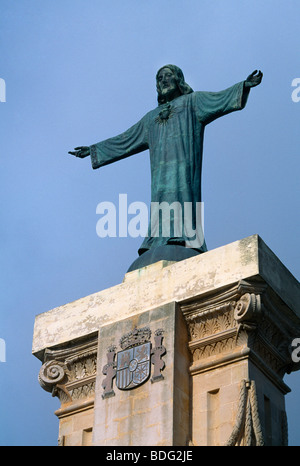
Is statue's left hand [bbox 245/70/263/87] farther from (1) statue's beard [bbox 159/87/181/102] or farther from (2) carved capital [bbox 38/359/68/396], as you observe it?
(2) carved capital [bbox 38/359/68/396]

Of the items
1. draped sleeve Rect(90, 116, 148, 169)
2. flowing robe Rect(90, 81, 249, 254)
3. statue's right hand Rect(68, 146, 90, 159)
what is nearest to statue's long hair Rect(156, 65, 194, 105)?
flowing robe Rect(90, 81, 249, 254)

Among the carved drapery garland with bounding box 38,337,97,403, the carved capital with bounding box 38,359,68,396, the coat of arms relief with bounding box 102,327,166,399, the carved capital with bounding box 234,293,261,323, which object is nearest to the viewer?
the carved capital with bounding box 234,293,261,323

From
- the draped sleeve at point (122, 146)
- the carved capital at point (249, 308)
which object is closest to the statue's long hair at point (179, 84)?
the draped sleeve at point (122, 146)

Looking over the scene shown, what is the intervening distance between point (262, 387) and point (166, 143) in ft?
19.4

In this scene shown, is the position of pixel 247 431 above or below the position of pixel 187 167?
below

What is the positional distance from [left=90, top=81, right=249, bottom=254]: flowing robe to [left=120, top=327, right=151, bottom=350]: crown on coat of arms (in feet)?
7.40

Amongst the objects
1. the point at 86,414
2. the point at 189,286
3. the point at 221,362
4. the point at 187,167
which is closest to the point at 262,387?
the point at 221,362

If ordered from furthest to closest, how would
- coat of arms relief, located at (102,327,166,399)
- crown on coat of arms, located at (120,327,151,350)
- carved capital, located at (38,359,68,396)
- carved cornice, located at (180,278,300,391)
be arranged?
carved capital, located at (38,359,68,396), crown on coat of arms, located at (120,327,151,350), coat of arms relief, located at (102,327,166,399), carved cornice, located at (180,278,300,391)

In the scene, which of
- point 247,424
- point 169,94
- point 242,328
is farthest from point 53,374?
point 169,94

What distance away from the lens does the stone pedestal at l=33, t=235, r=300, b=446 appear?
17250mm

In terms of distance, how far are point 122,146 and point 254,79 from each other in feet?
11.5

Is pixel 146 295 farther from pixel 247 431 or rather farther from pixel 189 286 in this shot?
pixel 247 431

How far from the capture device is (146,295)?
18.8m

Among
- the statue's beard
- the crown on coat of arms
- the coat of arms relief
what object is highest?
the statue's beard
